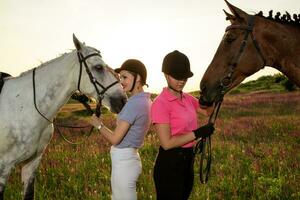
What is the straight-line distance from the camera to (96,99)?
18.1 ft

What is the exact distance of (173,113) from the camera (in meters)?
4.15

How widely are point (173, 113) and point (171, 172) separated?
2.17 ft

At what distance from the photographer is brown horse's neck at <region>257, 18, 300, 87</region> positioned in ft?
14.1

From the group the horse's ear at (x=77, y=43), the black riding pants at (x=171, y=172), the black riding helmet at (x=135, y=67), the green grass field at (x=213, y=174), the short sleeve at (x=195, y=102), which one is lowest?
the green grass field at (x=213, y=174)

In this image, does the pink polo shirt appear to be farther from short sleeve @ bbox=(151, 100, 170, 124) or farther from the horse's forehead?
the horse's forehead

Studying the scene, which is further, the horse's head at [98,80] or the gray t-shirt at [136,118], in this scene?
the horse's head at [98,80]

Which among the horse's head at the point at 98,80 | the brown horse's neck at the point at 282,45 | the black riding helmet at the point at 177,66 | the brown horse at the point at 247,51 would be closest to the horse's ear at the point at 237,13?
the brown horse at the point at 247,51

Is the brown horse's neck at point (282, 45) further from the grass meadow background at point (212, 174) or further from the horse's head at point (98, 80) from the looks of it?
the grass meadow background at point (212, 174)

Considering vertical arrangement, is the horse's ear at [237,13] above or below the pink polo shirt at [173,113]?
above

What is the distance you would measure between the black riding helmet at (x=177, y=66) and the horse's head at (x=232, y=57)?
329 millimetres

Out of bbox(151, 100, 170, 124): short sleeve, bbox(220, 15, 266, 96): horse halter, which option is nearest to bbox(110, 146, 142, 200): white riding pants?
bbox(151, 100, 170, 124): short sleeve

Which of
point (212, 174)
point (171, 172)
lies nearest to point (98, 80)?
point (171, 172)

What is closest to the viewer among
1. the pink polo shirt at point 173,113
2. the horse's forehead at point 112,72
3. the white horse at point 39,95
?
the pink polo shirt at point 173,113

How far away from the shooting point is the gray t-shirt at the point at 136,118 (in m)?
4.22
